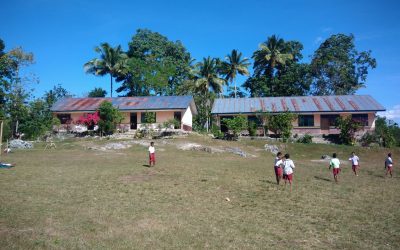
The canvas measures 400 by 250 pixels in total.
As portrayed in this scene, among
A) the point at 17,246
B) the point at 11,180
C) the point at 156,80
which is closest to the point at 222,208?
the point at 17,246

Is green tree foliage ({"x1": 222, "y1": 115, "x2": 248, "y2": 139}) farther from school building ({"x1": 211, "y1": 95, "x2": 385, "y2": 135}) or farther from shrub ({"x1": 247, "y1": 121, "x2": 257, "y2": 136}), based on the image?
school building ({"x1": 211, "y1": 95, "x2": 385, "y2": 135})

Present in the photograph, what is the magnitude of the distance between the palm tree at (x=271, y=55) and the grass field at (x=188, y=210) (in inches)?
1368

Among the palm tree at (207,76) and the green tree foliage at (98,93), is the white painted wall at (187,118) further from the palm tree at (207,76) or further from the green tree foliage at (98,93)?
the green tree foliage at (98,93)

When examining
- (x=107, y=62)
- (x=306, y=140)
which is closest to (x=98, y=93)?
(x=107, y=62)

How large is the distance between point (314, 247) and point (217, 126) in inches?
1211

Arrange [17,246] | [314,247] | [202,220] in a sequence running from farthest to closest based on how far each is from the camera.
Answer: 1. [202,220]
2. [314,247]
3. [17,246]

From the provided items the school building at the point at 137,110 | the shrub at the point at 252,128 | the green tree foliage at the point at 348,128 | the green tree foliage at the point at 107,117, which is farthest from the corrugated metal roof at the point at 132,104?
the green tree foliage at the point at 348,128

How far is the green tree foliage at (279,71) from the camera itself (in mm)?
48844

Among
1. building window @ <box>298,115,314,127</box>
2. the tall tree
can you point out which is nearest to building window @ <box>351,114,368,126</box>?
building window @ <box>298,115,314,127</box>

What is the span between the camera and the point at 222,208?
9.76 m

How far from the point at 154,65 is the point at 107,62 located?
284 inches

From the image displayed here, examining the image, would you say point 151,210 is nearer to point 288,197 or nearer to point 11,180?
point 288,197

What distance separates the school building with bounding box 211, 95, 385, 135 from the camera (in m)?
35.5

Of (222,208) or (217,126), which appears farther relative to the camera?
(217,126)
